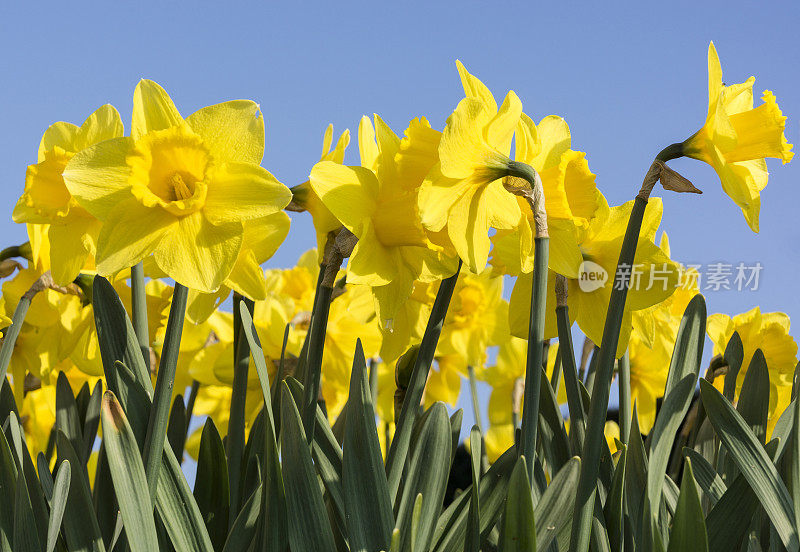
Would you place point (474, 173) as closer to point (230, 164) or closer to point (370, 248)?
point (370, 248)

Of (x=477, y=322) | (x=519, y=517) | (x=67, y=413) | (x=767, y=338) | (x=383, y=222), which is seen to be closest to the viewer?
(x=519, y=517)

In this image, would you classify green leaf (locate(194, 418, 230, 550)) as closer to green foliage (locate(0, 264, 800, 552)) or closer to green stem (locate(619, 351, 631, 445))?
green foliage (locate(0, 264, 800, 552))

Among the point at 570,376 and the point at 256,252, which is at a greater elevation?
the point at 256,252

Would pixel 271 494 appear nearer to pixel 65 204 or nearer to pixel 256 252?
pixel 256 252

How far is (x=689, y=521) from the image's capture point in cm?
114

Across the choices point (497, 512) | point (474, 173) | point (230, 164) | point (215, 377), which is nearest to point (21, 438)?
point (215, 377)

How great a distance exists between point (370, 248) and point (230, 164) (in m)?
0.29

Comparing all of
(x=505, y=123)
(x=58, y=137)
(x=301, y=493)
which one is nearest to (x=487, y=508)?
(x=301, y=493)

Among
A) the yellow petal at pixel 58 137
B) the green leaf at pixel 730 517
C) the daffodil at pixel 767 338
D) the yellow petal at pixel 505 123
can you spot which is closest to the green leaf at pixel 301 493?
the yellow petal at pixel 505 123

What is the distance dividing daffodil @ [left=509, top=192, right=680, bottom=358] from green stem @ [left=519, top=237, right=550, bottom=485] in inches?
15.5

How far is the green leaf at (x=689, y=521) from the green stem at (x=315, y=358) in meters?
0.63

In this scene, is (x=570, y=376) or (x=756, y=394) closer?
(x=570, y=376)

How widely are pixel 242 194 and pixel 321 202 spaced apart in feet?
0.66

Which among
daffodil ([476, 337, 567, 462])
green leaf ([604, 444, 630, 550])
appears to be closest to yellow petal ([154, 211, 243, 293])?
green leaf ([604, 444, 630, 550])
